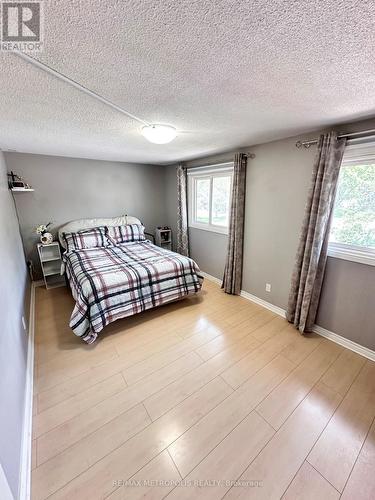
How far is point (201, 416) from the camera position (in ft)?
4.75

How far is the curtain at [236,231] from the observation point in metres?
2.79

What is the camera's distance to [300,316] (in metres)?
2.29

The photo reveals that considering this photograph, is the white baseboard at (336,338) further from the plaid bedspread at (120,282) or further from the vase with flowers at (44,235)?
the vase with flowers at (44,235)

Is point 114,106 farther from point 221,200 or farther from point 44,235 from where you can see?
point 44,235

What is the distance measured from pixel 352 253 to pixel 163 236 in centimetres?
346

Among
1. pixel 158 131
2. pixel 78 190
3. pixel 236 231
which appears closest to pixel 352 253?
pixel 236 231

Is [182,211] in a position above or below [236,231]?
above

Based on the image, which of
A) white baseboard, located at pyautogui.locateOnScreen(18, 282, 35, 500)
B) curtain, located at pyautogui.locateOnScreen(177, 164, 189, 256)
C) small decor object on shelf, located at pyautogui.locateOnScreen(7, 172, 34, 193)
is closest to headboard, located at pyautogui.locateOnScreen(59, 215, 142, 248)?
small decor object on shelf, located at pyautogui.locateOnScreen(7, 172, 34, 193)

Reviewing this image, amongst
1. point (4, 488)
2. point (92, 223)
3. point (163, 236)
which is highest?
point (92, 223)

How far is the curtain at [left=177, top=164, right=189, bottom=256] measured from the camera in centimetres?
388

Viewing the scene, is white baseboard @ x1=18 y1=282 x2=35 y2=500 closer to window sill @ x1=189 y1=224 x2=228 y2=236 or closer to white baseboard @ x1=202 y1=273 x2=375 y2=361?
white baseboard @ x1=202 y1=273 x2=375 y2=361

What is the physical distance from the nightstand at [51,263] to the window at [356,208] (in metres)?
3.98

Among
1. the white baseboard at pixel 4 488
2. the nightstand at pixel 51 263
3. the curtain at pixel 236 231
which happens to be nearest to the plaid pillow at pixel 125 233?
the nightstand at pixel 51 263

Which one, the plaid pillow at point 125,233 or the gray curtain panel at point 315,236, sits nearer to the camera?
the gray curtain panel at point 315,236
